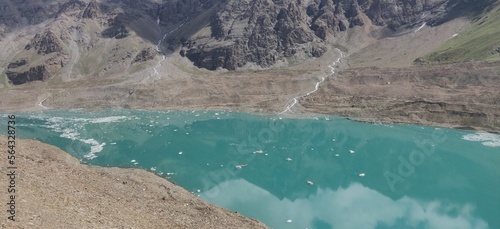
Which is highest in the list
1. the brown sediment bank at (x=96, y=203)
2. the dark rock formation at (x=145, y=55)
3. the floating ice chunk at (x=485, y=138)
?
the brown sediment bank at (x=96, y=203)

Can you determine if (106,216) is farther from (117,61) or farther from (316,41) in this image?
(316,41)

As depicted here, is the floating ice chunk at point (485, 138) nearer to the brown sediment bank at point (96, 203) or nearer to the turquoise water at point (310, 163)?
the turquoise water at point (310, 163)

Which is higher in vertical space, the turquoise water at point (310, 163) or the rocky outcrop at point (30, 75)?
the turquoise water at point (310, 163)

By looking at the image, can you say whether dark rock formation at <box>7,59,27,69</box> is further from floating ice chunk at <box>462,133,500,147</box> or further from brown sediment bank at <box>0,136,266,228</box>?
floating ice chunk at <box>462,133,500,147</box>

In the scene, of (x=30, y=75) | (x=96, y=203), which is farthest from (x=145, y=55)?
(x=96, y=203)

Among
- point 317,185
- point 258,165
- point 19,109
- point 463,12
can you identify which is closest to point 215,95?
point 19,109

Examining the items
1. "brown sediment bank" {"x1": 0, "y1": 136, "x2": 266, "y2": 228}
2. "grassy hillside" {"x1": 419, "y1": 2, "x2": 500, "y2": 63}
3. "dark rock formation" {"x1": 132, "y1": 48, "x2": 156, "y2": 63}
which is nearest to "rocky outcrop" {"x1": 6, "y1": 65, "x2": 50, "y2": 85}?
"dark rock formation" {"x1": 132, "y1": 48, "x2": 156, "y2": 63}

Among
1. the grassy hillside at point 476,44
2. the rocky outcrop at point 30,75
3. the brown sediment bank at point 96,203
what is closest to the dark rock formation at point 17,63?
the rocky outcrop at point 30,75
